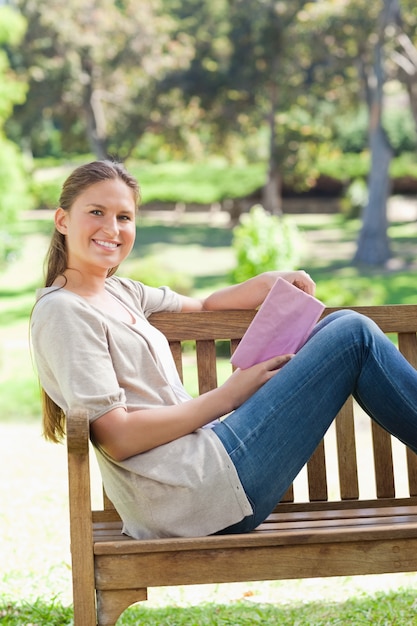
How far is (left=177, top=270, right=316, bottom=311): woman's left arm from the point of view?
9.29ft

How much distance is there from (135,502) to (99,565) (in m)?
0.18

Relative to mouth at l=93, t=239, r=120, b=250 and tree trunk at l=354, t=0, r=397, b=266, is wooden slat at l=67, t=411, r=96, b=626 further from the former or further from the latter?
tree trunk at l=354, t=0, r=397, b=266

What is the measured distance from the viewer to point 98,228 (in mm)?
2537

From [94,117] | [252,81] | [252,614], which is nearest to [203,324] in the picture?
[252,614]

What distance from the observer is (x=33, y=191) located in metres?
25.6

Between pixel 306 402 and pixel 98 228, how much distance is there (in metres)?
0.73

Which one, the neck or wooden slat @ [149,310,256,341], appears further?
wooden slat @ [149,310,256,341]

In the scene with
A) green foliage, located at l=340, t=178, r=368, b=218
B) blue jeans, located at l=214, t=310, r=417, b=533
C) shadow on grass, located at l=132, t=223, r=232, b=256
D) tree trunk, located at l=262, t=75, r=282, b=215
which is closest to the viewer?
blue jeans, located at l=214, t=310, r=417, b=533

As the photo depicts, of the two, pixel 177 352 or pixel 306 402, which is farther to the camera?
pixel 177 352

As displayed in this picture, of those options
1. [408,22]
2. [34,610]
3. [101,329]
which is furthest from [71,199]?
[408,22]

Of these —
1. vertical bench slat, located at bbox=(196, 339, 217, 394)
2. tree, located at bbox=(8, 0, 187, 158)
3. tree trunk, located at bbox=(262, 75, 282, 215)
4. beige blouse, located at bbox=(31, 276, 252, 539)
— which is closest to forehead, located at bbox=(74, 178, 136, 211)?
beige blouse, located at bbox=(31, 276, 252, 539)

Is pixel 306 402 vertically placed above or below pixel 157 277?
below

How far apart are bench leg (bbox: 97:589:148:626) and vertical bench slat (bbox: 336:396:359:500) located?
93cm

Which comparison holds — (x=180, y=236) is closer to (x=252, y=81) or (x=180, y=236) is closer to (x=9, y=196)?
(x=252, y=81)
